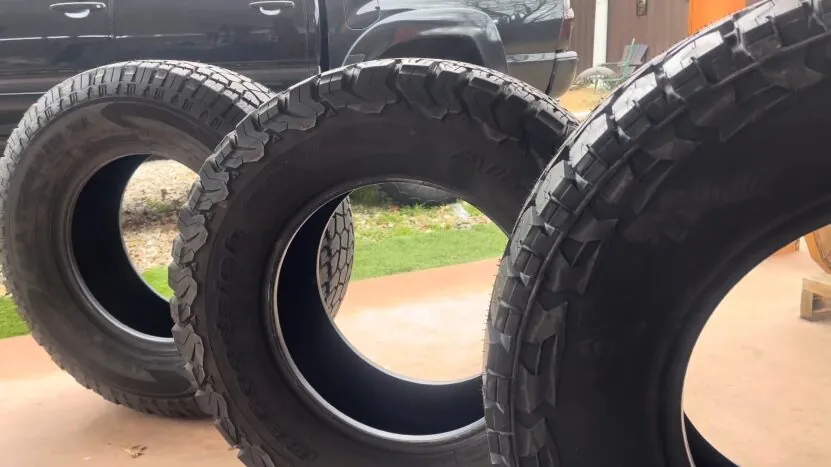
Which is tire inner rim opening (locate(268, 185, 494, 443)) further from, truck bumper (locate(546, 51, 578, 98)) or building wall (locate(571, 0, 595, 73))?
building wall (locate(571, 0, 595, 73))

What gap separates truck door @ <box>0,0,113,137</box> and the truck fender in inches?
56.0

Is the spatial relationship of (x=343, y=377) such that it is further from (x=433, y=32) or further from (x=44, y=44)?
(x=44, y=44)

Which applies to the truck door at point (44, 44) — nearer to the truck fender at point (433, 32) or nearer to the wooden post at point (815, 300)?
the truck fender at point (433, 32)

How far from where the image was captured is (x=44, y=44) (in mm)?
4223

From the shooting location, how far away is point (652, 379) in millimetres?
1223

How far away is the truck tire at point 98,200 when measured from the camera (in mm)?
2285

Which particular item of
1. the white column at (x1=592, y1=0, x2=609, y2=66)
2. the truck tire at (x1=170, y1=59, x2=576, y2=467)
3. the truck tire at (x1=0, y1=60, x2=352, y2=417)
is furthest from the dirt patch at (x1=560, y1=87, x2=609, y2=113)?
the truck tire at (x1=170, y1=59, x2=576, y2=467)

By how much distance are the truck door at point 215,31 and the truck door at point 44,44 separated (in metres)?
0.12

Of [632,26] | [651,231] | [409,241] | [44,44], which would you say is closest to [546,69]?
[409,241]

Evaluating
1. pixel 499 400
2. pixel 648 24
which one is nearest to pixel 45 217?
pixel 499 400

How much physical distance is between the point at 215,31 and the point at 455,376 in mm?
2591

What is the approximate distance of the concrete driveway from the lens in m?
2.35

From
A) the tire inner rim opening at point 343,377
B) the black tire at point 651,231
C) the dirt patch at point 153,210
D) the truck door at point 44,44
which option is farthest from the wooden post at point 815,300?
the truck door at point 44,44

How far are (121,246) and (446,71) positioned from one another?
1653mm
